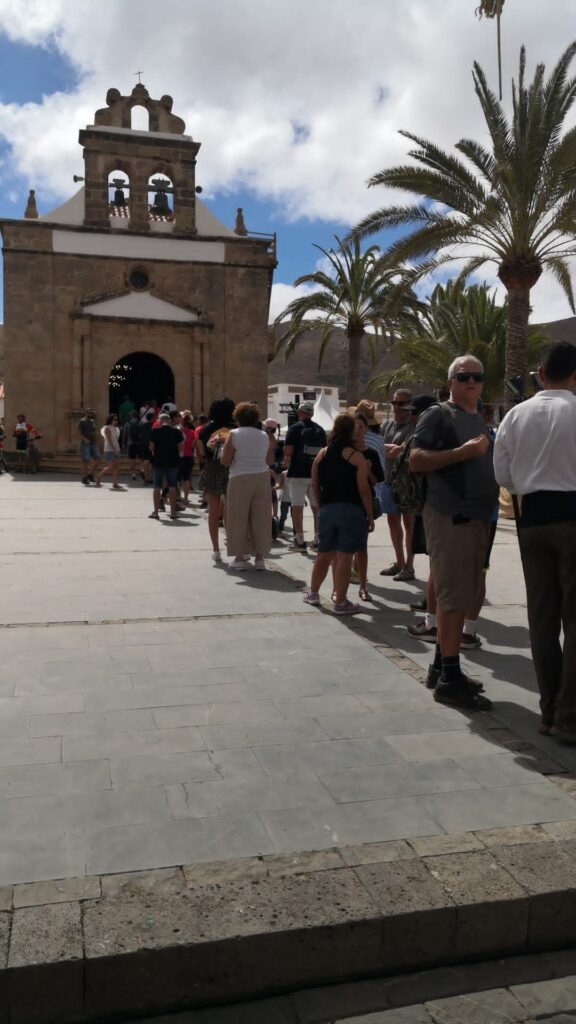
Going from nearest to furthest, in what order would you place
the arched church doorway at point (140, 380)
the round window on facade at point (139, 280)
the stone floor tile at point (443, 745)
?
1. the stone floor tile at point (443, 745)
2. the round window on facade at point (139, 280)
3. the arched church doorway at point (140, 380)

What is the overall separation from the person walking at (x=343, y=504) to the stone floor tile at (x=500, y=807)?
123 inches

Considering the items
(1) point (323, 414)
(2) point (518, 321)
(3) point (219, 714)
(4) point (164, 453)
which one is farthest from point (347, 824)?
(1) point (323, 414)

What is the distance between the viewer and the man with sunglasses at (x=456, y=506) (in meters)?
4.45

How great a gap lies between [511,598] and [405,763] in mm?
3950

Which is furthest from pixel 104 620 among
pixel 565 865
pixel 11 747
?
pixel 565 865

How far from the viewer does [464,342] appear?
2305cm

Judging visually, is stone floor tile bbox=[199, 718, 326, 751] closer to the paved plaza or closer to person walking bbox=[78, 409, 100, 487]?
the paved plaza

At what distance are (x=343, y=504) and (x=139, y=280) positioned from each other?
Answer: 21.8 m

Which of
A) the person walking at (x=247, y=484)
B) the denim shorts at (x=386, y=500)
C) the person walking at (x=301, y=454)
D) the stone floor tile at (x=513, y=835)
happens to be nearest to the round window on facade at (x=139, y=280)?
the person walking at (x=301, y=454)

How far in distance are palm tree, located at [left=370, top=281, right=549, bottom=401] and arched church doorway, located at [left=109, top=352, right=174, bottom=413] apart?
29.0 feet

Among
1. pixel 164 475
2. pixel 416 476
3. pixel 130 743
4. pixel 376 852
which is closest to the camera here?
pixel 376 852

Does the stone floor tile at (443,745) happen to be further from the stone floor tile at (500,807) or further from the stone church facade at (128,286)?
the stone church facade at (128,286)

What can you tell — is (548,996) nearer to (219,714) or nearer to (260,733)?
(260,733)

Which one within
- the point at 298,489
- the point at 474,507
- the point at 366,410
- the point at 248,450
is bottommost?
the point at 298,489
